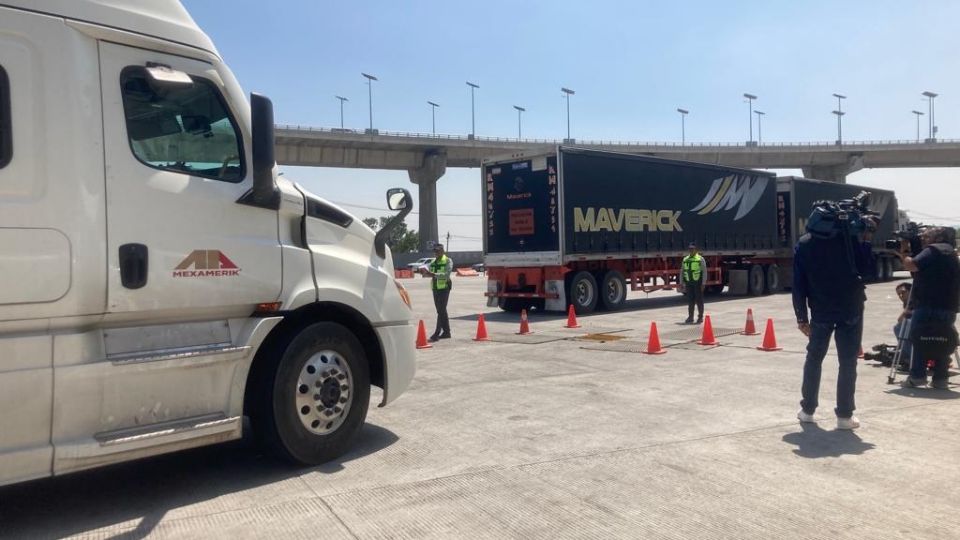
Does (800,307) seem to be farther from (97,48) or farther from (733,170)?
(733,170)

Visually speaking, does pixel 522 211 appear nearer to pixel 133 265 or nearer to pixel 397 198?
pixel 397 198

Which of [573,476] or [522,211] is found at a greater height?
[522,211]

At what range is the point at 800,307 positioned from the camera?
21.1 feet

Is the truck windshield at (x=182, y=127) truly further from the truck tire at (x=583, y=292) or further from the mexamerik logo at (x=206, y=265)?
the truck tire at (x=583, y=292)

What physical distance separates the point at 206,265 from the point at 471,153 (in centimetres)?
6201

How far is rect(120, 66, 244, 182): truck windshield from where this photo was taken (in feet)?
15.1

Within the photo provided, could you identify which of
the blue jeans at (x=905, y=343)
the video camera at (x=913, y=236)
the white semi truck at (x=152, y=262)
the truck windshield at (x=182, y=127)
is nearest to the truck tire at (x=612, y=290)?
the blue jeans at (x=905, y=343)

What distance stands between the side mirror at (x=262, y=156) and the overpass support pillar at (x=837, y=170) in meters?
76.1

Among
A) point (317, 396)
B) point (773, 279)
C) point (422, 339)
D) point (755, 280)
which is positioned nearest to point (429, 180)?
point (773, 279)

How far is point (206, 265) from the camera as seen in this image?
476 cm

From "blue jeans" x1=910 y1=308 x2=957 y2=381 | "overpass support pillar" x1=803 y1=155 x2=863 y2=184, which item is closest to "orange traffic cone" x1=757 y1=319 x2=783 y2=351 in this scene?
"blue jeans" x1=910 y1=308 x2=957 y2=381

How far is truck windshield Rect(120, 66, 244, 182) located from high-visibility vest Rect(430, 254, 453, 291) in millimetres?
8797

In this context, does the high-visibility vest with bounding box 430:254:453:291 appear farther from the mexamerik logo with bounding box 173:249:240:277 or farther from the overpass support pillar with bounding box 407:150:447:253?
the overpass support pillar with bounding box 407:150:447:253

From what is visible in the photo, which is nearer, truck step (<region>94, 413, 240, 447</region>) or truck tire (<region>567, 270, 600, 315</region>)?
truck step (<region>94, 413, 240, 447</region>)
